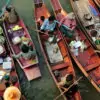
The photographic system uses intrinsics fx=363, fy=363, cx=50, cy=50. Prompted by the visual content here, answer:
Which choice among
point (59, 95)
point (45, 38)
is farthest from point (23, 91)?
point (45, 38)

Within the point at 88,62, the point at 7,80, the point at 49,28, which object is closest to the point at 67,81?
the point at 88,62

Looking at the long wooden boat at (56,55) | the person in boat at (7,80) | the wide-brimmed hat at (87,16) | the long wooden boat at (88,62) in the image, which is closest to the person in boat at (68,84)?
the long wooden boat at (56,55)

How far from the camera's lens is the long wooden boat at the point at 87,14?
12.7 metres

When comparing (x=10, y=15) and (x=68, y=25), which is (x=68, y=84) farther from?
(x=10, y=15)

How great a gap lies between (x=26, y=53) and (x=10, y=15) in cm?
167

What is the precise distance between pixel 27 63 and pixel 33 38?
1476 millimetres

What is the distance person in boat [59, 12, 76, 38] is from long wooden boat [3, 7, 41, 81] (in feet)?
3.99

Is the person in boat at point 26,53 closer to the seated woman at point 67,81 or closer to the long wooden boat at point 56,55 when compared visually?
the long wooden boat at point 56,55

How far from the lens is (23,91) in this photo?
38.1 ft

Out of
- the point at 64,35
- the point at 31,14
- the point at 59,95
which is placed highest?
the point at 31,14

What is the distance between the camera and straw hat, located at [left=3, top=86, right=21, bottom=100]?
408 inches

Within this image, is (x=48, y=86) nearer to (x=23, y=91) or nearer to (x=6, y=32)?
(x=23, y=91)

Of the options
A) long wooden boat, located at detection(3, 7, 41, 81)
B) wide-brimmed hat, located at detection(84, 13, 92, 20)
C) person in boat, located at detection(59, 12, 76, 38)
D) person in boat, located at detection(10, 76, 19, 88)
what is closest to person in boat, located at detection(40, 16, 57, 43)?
person in boat, located at detection(59, 12, 76, 38)

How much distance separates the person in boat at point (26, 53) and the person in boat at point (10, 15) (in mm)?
1408
